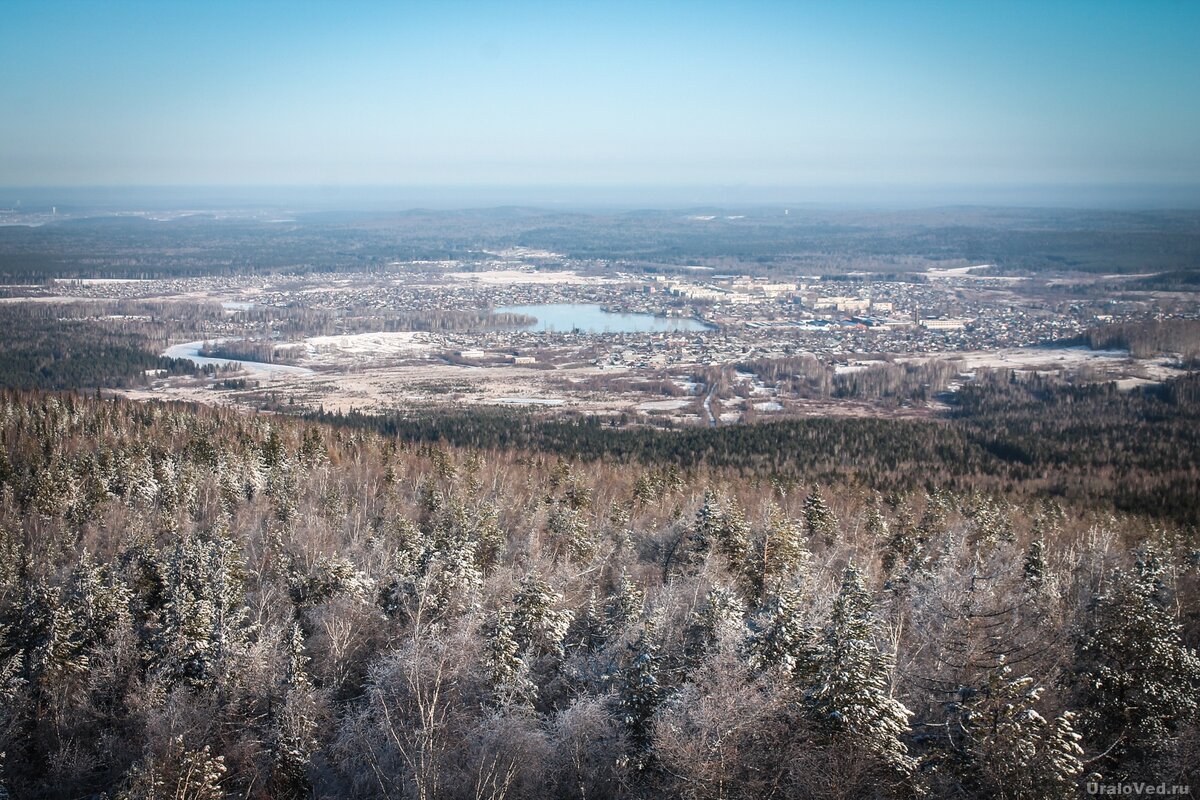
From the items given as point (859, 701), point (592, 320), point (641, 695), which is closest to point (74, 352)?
point (592, 320)

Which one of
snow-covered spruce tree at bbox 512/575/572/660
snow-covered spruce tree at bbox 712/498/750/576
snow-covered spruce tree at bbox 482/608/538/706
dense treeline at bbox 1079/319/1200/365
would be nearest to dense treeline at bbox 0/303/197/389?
snow-covered spruce tree at bbox 712/498/750/576

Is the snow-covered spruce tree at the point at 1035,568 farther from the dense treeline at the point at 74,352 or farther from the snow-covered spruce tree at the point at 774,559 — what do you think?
the dense treeline at the point at 74,352

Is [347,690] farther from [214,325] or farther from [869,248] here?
[869,248]

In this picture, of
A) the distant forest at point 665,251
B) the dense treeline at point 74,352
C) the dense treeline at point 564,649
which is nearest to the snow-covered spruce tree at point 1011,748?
the dense treeline at point 564,649

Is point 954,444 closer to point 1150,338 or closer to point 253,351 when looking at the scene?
point 1150,338

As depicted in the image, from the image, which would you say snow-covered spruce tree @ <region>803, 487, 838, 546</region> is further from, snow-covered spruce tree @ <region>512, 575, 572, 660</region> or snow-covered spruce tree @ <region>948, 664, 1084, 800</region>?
snow-covered spruce tree @ <region>948, 664, 1084, 800</region>

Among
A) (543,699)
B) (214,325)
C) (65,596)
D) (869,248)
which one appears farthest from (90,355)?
(869,248)
